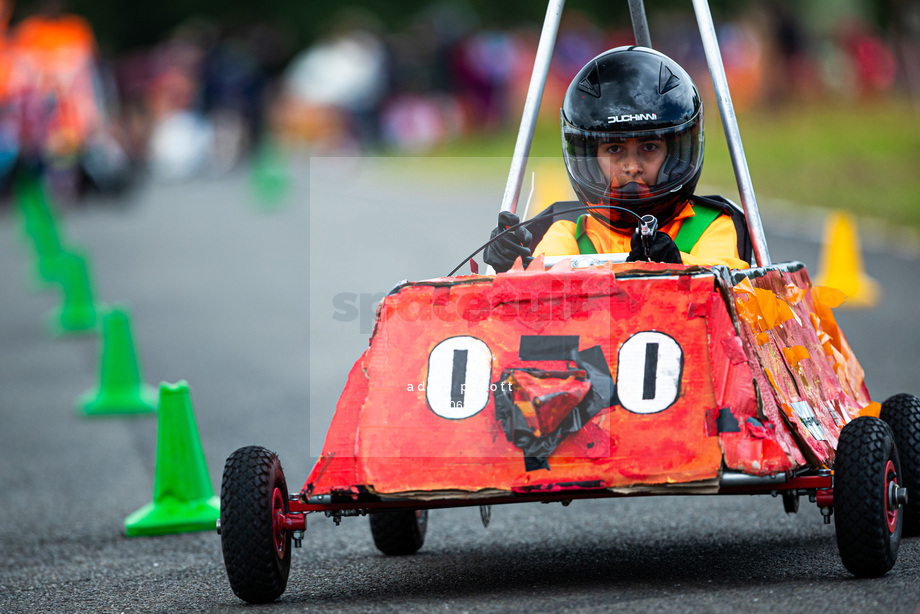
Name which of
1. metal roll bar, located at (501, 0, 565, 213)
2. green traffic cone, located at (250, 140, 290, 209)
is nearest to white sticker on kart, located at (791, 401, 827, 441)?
metal roll bar, located at (501, 0, 565, 213)

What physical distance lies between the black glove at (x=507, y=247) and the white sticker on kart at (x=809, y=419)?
1.07 m

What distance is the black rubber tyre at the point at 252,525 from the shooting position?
450cm

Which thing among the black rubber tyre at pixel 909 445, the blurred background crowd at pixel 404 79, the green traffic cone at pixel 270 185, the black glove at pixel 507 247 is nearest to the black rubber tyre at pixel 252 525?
the black glove at pixel 507 247

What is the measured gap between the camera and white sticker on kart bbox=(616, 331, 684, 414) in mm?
4492

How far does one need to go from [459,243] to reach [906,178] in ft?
25.9

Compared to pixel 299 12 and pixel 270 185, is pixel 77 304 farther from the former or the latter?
pixel 299 12

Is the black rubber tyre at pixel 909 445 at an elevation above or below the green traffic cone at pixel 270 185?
below

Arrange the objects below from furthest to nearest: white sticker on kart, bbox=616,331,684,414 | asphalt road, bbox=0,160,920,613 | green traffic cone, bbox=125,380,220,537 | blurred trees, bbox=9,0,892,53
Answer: blurred trees, bbox=9,0,892,53 → green traffic cone, bbox=125,380,220,537 → asphalt road, bbox=0,160,920,613 → white sticker on kart, bbox=616,331,684,414

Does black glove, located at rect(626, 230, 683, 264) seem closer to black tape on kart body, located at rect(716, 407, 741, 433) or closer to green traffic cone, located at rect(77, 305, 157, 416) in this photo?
black tape on kart body, located at rect(716, 407, 741, 433)

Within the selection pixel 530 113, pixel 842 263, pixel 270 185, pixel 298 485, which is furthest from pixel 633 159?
pixel 270 185

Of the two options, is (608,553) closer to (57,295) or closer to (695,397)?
(695,397)

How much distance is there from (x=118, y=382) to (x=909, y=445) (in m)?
5.60

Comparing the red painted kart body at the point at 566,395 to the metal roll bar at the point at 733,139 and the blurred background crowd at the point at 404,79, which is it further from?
the blurred background crowd at the point at 404,79

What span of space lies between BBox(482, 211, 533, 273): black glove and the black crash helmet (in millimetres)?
503
